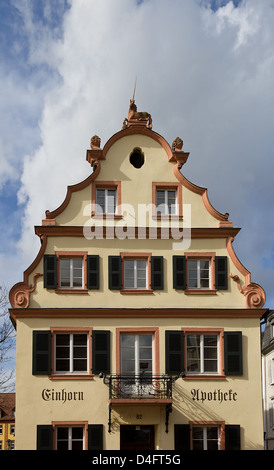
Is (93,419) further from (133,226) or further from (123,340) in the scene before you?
(133,226)

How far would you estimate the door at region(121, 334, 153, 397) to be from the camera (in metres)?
26.9

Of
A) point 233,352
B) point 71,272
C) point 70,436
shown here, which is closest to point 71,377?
point 70,436

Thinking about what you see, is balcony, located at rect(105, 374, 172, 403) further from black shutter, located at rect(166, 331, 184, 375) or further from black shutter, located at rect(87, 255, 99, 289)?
black shutter, located at rect(87, 255, 99, 289)

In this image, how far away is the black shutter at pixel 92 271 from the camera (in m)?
28.1

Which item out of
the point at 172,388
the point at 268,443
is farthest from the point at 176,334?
the point at 268,443

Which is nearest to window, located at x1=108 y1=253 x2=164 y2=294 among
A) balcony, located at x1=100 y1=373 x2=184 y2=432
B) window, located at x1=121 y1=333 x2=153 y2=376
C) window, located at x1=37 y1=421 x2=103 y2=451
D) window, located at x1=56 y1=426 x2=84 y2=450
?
window, located at x1=121 y1=333 x2=153 y2=376

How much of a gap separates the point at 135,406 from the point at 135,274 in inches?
205

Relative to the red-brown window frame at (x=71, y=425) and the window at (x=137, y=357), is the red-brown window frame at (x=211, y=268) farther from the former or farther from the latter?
the red-brown window frame at (x=71, y=425)

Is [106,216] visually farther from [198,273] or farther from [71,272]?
[198,273]

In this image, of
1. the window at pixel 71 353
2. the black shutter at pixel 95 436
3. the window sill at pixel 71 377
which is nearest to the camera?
the black shutter at pixel 95 436

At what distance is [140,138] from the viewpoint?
29953mm

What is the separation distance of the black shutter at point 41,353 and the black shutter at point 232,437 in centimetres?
726

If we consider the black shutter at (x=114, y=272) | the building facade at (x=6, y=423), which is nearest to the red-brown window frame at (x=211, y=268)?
the black shutter at (x=114, y=272)

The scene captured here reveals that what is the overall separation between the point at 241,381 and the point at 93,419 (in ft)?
19.5
